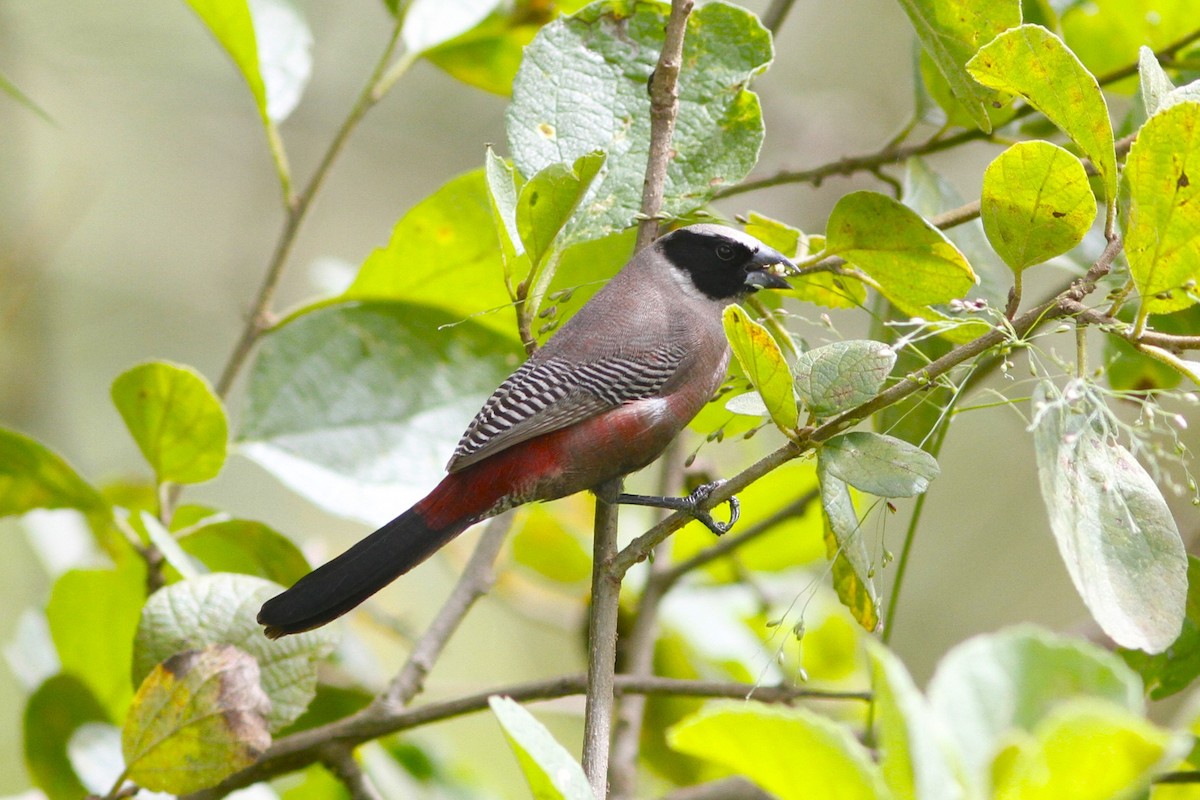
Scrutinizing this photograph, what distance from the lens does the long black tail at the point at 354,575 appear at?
191 centimetres

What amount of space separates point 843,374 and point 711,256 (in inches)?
52.7

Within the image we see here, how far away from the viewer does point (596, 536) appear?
1.90 metres

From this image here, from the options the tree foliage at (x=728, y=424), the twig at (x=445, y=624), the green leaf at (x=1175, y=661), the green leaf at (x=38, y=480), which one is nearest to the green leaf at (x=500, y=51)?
the tree foliage at (x=728, y=424)

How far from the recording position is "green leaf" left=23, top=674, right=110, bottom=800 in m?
2.27

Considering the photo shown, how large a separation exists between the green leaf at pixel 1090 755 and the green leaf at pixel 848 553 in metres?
0.54

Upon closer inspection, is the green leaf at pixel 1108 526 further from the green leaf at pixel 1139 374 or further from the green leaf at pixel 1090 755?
the green leaf at pixel 1139 374

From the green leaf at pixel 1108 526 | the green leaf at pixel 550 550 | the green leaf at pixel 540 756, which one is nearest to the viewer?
the green leaf at pixel 540 756

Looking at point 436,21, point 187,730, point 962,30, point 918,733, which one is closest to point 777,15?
point 436,21

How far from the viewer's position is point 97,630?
94.0 inches

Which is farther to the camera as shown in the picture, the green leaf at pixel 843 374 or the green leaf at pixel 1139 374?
the green leaf at pixel 1139 374

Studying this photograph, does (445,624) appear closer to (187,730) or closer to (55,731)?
(187,730)

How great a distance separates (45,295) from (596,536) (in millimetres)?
4378

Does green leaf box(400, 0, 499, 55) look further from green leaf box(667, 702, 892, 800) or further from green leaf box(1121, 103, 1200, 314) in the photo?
green leaf box(667, 702, 892, 800)

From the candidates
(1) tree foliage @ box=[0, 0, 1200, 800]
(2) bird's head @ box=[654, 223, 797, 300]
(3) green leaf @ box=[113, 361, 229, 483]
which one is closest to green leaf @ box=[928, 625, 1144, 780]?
(1) tree foliage @ box=[0, 0, 1200, 800]
